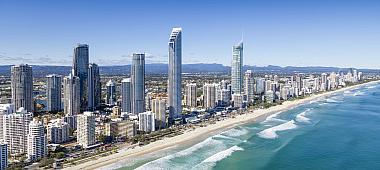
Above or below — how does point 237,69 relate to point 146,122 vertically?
above

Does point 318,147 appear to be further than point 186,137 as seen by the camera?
No

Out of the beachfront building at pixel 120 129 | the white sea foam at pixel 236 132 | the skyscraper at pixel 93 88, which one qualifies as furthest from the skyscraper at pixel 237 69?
the beachfront building at pixel 120 129

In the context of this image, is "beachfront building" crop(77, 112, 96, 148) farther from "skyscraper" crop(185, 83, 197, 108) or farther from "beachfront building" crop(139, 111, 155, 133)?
"skyscraper" crop(185, 83, 197, 108)

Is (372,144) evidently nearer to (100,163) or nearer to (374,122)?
(374,122)

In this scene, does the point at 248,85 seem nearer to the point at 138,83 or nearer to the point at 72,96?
the point at 138,83

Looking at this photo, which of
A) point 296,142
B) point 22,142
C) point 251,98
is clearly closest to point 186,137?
point 296,142

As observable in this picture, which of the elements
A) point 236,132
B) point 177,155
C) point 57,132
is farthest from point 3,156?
point 236,132
